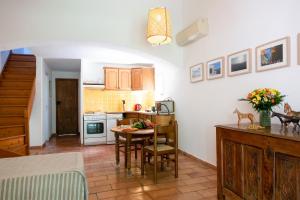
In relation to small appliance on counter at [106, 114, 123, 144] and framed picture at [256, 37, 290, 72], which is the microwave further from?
framed picture at [256, 37, 290, 72]

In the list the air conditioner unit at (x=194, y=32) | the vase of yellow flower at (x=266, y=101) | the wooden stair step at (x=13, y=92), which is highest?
the air conditioner unit at (x=194, y=32)

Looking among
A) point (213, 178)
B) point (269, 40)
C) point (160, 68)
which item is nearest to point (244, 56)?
point (269, 40)

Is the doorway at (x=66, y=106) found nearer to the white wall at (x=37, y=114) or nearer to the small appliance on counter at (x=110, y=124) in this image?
the white wall at (x=37, y=114)

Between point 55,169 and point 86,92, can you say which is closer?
point 55,169

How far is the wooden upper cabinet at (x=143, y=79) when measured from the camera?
603 cm

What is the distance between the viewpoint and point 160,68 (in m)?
5.62

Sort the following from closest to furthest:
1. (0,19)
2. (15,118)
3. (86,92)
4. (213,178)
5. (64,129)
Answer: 1. (213,178)
2. (0,19)
3. (15,118)
4. (86,92)
5. (64,129)

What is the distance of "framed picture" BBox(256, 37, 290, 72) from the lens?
84.9 inches

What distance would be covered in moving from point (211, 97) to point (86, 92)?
397cm

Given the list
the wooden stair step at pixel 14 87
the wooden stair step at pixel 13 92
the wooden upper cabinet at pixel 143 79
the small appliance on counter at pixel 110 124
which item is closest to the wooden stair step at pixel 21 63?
the wooden stair step at pixel 14 87

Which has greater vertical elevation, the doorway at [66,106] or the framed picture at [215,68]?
the framed picture at [215,68]

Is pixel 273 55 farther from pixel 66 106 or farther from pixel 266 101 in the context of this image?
pixel 66 106

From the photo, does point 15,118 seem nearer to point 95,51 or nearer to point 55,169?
point 95,51

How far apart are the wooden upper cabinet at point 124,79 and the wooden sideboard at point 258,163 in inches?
165
